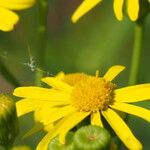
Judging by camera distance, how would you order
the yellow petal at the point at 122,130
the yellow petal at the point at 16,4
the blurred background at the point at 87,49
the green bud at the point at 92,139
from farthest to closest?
1. the blurred background at the point at 87,49
2. the yellow petal at the point at 16,4
3. the yellow petal at the point at 122,130
4. the green bud at the point at 92,139

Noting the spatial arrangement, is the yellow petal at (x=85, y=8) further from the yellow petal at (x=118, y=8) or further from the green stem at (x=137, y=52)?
the green stem at (x=137, y=52)

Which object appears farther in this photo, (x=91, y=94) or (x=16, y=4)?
(x=91, y=94)

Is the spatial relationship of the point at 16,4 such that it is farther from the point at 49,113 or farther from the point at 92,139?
the point at 92,139

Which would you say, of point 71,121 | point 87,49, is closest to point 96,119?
point 71,121

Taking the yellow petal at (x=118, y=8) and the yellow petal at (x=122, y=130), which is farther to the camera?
the yellow petal at (x=118, y=8)

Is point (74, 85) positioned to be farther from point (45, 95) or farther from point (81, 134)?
point (81, 134)

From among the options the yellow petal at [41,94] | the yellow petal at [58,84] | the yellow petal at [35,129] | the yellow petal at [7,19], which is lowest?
the yellow petal at [35,129]

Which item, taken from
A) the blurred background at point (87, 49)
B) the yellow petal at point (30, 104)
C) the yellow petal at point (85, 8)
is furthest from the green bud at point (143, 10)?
the blurred background at point (87, 49)
